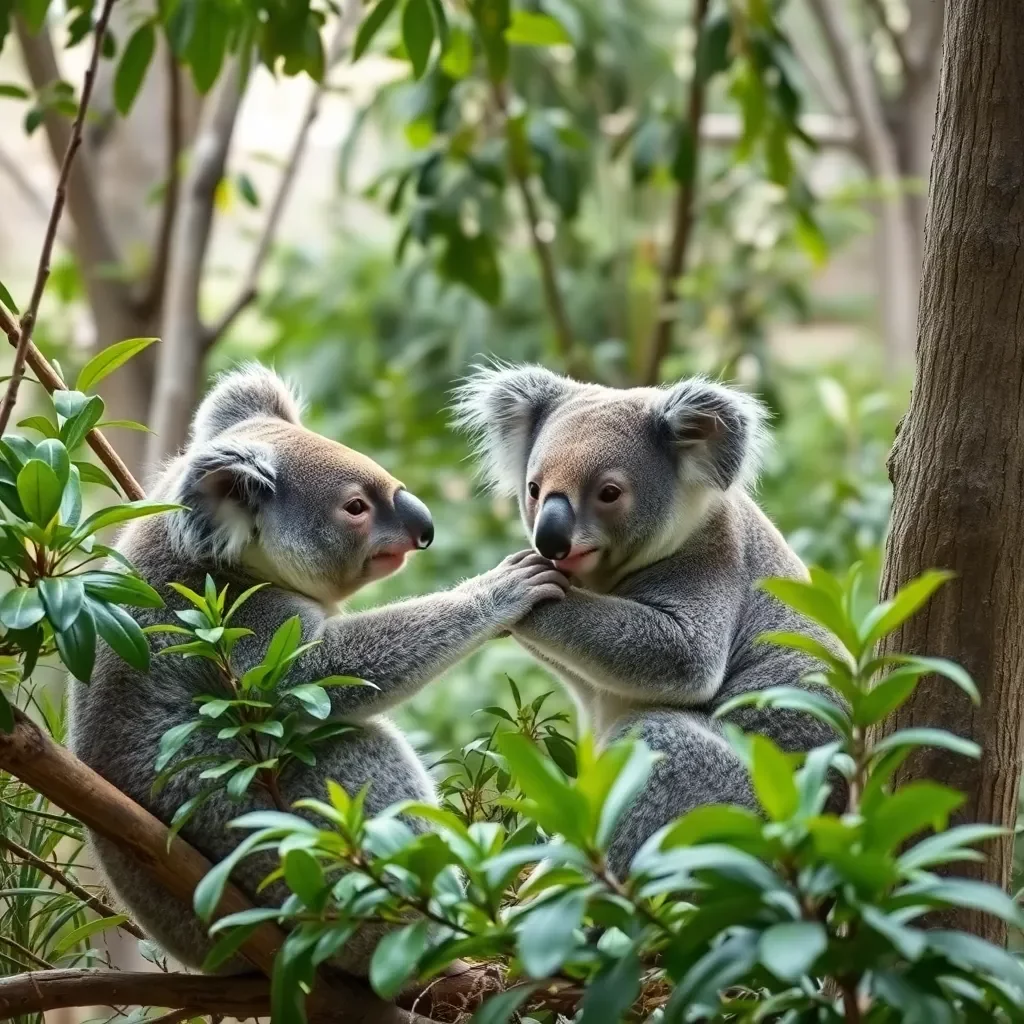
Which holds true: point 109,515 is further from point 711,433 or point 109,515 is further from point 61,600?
point 711,433

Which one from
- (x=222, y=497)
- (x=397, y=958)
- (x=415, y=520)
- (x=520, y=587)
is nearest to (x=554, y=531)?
(x=520, y=587)

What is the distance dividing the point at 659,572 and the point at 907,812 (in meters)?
1.69

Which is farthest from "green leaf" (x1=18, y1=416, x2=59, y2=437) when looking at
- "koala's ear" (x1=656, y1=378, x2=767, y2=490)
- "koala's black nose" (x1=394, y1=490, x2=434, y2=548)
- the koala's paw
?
"koala's ear" (x1=656, y1=378, x2=767, y2=490)

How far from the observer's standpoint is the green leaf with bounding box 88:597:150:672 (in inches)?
84.7

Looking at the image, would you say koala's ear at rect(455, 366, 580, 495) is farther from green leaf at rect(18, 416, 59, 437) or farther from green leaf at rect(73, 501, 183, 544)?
green leaf at rect(73, 501, 183, 544)

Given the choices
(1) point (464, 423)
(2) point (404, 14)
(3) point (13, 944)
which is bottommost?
(3) point (13, 944)

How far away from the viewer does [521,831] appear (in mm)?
2217

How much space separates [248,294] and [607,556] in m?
2.73

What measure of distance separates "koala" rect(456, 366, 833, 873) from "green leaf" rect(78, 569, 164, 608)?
2.96 feet

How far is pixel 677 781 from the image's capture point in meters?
2.80

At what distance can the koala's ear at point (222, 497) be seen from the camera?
107 inches

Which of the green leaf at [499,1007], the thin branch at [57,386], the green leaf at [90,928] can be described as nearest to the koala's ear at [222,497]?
the thin branch at [57,386]

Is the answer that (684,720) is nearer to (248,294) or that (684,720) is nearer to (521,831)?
(521,831)

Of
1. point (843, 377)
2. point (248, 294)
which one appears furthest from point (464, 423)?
point (843, 377)
